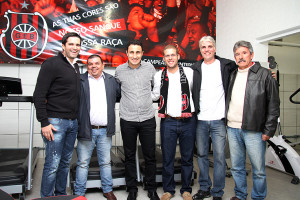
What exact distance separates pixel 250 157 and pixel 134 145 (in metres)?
1.15

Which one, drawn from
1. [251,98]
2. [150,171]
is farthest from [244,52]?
[150,171]

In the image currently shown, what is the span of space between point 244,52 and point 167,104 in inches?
35.5

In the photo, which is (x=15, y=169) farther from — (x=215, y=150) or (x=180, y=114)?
(x=215, y=150)

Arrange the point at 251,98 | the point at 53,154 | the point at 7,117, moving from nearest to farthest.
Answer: the point at 53,154, the point at 251,98, the point at 7,117

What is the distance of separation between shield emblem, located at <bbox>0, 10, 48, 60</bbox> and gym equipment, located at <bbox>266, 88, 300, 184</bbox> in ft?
13.2

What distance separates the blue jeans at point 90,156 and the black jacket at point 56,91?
0.41m

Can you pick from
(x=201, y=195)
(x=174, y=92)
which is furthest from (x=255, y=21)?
(x=201, y=195)

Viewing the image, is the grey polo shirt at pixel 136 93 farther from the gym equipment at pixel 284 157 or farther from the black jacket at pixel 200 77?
the gym equipment at pixel 284 157

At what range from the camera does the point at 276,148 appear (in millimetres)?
3416

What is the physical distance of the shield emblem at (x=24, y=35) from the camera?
374 centimetres

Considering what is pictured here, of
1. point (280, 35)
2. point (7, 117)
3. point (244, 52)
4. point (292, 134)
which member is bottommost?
point (292, 134)

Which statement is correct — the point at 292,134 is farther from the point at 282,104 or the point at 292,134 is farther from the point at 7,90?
the point at 7,90

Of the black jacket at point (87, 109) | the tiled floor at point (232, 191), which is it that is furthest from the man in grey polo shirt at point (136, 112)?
the tiled floor at point (232, 191)

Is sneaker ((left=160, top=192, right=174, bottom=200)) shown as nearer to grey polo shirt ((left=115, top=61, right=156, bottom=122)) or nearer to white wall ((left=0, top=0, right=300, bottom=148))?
grey polo shirt ((left=115, top=61, right=156, bottom=122))
